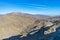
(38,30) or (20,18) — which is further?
(20,18)

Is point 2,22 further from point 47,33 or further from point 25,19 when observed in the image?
point 47,33

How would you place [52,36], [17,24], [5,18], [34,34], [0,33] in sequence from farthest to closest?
[5,18], [17,24], [0,33], [34,34], [52,36]

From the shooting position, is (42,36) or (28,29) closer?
(42,36)

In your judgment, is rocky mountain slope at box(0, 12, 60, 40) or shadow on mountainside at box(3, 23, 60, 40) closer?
shadow on mountainside at box(3, 23, 60, 40)

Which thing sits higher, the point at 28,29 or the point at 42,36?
the point at 28,29

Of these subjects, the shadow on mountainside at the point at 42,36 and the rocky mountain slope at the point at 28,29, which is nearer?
the shadow on mountainside at the point at 42,36

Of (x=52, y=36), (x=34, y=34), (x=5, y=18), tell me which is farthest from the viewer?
(x=5, y=18)

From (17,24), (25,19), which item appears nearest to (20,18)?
(25,19)
